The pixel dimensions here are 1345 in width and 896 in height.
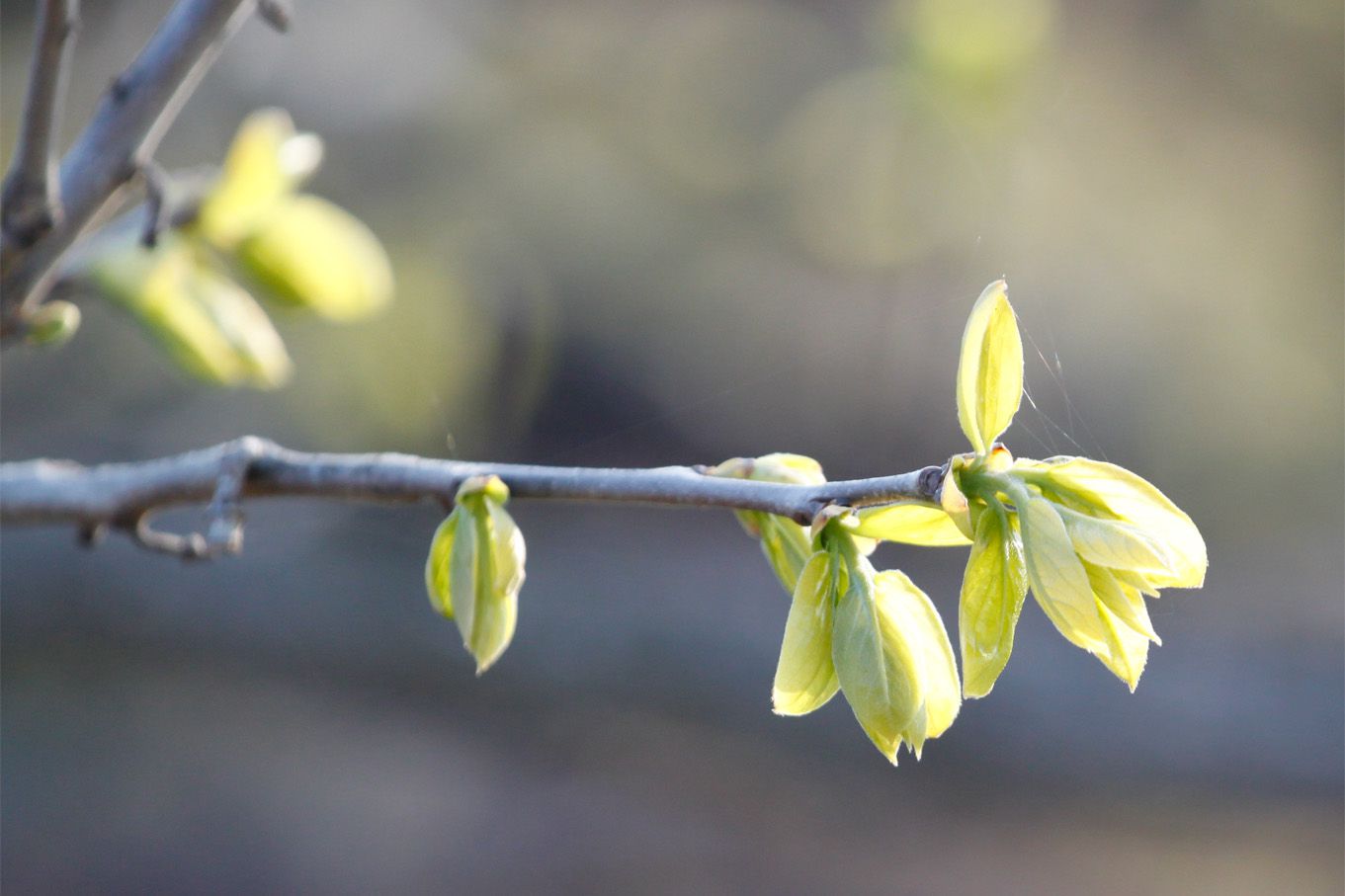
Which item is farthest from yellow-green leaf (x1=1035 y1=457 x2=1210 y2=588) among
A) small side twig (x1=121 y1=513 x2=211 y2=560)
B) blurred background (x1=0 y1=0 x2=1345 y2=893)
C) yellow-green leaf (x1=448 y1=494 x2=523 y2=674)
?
blurred background (x1=0 y1=0 x2=1345 y2=893)

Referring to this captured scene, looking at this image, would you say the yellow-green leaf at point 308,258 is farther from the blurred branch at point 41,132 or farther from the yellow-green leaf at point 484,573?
the yellow-green leaf at point 484,573

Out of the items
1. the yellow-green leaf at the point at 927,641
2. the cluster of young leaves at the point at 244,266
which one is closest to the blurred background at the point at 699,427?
the cluster of young leaves at the point at 244,266

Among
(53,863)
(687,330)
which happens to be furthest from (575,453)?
(53,863)

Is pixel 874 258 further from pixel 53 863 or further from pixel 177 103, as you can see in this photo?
pixel 177 103

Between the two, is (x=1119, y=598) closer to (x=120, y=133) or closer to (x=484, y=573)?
(x=484, y=573)

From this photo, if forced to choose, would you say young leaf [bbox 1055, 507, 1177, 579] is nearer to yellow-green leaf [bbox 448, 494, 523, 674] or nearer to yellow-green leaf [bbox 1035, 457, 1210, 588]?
yellow-green leaf [bbox 1035, 457, 1210, 588]

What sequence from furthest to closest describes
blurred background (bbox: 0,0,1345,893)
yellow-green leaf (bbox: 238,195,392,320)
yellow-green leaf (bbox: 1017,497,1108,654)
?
blurred background (bbox: 0,0,1345,893)
yellow-green leaf (bbox: 238,195,392,320)
yellow-green leaf (bbox: 1017,497,1108,654)
